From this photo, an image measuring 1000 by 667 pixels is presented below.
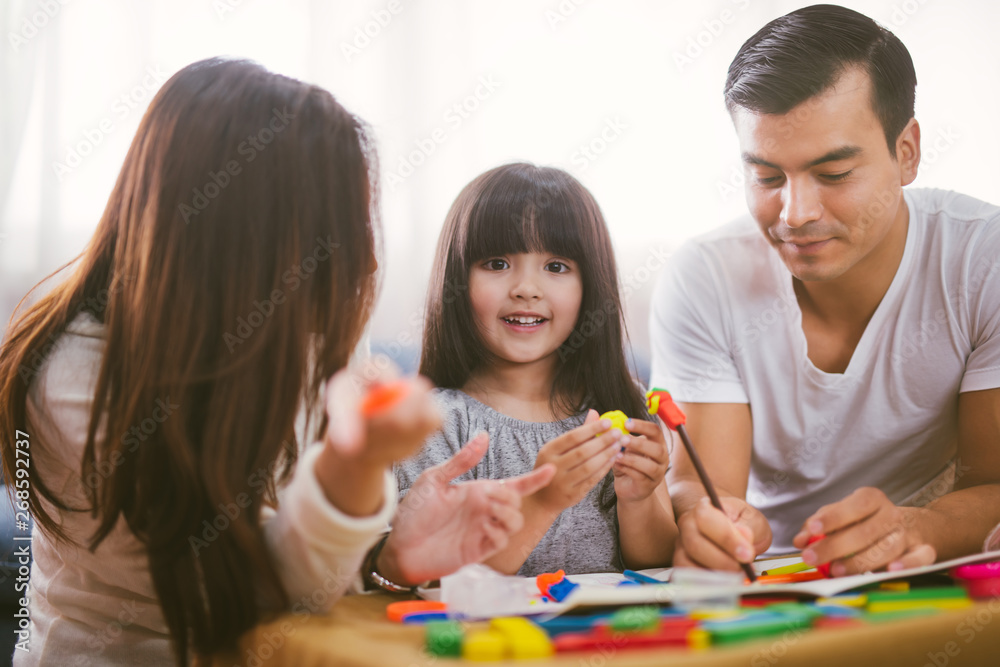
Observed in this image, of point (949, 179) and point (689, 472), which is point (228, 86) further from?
point (949, 179)

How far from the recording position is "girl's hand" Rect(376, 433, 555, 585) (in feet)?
2.44

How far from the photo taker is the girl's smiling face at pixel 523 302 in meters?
1.14

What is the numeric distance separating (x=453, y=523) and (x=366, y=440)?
28 cm

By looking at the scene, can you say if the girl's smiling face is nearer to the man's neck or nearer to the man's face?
the man's face

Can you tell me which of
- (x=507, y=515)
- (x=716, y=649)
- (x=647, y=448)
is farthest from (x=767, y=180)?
(x=716, y=649)

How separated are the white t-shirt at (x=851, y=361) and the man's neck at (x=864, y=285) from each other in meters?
0.02

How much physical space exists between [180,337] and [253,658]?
0.28 metres

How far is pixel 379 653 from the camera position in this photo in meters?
0.51

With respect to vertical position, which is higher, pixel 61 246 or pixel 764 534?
pixel 61 246

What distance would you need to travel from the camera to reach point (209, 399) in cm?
68

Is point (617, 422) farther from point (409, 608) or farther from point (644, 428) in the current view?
point (409, 608)

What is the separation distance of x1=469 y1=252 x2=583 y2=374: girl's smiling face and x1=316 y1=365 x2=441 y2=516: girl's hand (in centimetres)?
57

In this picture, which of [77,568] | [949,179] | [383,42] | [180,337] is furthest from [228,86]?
[949,179]

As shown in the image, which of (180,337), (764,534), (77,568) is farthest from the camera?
(764,534)
